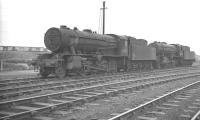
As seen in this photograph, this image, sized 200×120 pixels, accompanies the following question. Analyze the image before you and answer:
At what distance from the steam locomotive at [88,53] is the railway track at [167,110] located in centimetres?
851

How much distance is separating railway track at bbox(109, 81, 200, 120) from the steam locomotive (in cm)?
851

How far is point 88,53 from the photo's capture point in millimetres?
19109

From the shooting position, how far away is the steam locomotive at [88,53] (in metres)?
16.3

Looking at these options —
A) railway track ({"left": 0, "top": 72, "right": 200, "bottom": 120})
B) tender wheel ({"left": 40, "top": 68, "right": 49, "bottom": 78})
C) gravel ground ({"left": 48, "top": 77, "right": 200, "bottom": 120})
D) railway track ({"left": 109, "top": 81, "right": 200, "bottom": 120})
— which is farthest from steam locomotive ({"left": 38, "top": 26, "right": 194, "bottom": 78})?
railway track ({"left": 109, "top": 81, "right": 200, "bottom": 120})

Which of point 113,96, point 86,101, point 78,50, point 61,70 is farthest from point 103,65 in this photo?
point 86,101

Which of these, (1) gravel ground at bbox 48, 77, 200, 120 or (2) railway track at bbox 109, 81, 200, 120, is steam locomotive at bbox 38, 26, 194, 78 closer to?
(1) gravel ground at bbox 48, 77, 200, 120

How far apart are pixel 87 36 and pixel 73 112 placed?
38.4 feet

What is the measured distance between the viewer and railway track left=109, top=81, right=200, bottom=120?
6504 mm

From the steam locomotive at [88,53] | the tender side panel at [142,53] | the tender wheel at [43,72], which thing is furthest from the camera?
the tender side panel at [142,53]

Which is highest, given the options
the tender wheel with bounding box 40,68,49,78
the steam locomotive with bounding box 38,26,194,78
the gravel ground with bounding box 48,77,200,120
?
the steam locomotive with bounding box 38,26,194,78

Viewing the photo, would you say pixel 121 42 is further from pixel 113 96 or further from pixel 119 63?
pixel 113 96

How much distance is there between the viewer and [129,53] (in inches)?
925

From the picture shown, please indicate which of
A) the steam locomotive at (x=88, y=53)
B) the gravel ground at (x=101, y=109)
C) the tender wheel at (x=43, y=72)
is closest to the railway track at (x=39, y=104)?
the gravel ground at (x=101, y=109)

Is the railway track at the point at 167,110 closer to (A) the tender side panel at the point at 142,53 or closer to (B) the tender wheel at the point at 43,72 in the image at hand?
(B) the tender wheel at the point at 43,72
